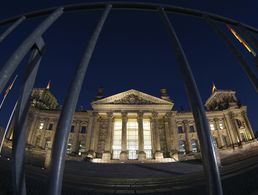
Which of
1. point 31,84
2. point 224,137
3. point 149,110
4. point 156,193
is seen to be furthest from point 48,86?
point 31,84

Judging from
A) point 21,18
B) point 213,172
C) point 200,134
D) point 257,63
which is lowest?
point 213,172

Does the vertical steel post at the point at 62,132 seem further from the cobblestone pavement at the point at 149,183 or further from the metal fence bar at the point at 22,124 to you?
the cobblestone pavement at the point at 149,183

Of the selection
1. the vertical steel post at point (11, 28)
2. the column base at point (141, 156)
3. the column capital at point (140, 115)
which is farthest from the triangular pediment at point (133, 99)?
the vertical steel post at point (11, 28)

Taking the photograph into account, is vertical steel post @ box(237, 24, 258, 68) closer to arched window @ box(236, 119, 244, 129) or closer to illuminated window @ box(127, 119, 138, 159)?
illuminated window @ box(127, 119, 138, 159)

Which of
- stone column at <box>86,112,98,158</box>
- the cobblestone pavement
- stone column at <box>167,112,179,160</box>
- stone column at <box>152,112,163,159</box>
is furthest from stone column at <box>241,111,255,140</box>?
stone column at <box>86,112,98,158</box>

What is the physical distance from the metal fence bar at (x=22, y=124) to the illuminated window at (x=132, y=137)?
41.2 metres

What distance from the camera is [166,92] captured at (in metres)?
53.8

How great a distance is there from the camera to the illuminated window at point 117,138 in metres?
42.1

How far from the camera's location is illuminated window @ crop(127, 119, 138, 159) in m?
42.6

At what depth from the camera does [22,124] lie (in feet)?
7.13

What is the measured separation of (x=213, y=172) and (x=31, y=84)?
2.34 m

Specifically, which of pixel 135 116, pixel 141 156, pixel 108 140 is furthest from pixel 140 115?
pixel 141 156

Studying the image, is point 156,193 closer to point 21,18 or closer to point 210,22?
point 210,22

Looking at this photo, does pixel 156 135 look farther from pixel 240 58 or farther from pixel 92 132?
pixel 240 58
